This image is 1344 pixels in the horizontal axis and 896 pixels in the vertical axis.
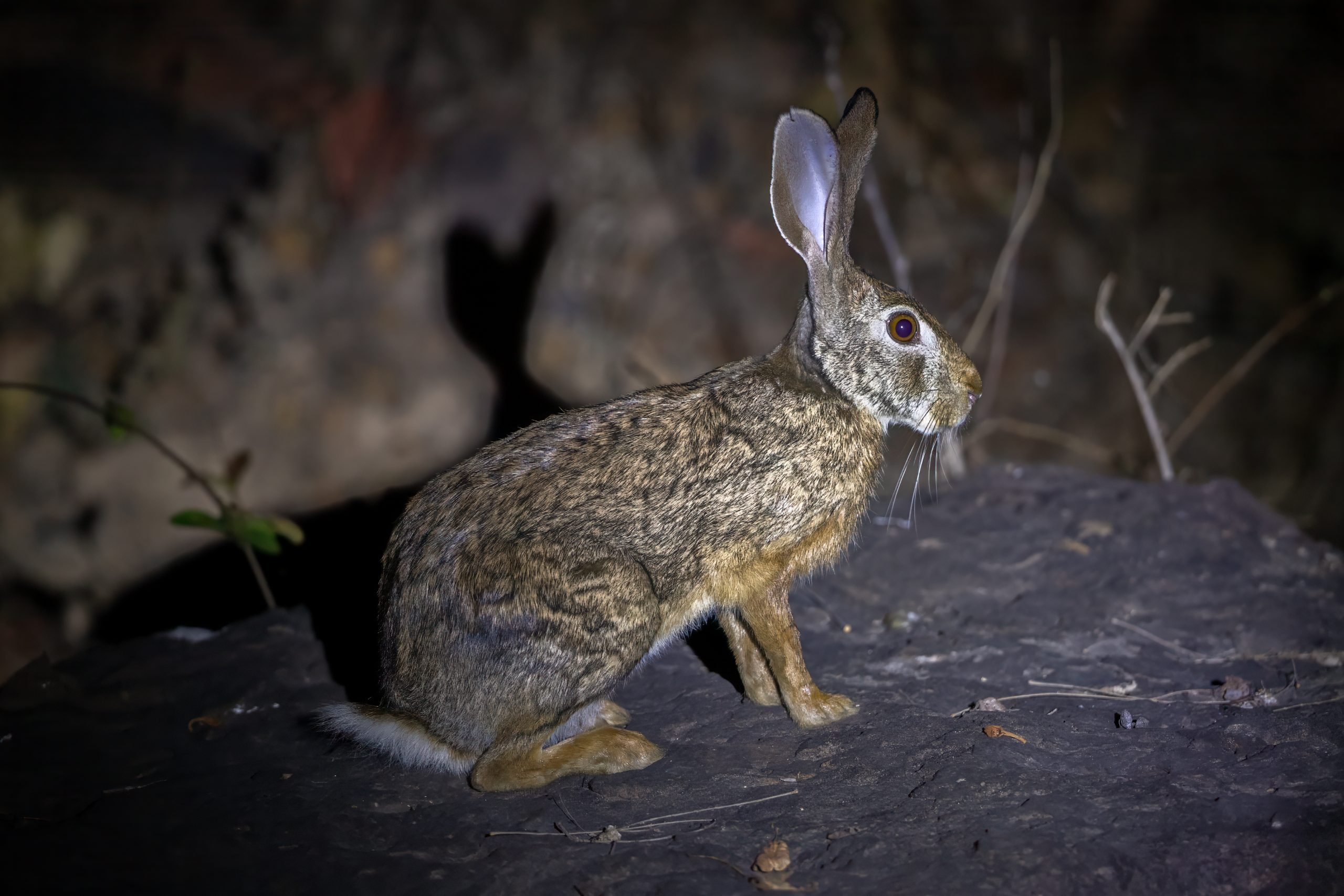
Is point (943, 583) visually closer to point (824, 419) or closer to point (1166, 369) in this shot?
point (824, 419)

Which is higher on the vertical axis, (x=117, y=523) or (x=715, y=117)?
(x=715, y=117)

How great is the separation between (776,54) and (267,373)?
5.77 m

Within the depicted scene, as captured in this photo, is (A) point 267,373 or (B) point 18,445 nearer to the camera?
(B) point 18,445

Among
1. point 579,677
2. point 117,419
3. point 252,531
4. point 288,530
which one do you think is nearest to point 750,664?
point 579,677

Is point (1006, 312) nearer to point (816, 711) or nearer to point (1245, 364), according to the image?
point (1245, 364)

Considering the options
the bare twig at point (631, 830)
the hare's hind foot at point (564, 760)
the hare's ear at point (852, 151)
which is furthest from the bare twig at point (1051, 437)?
the bare twig at point (631, 830)

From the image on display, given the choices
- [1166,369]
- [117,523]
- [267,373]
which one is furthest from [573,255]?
[1166,369]

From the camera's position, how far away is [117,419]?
5.59 metres

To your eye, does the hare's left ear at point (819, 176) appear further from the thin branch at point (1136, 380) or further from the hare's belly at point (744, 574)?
the thin branch at point (1136, 380)

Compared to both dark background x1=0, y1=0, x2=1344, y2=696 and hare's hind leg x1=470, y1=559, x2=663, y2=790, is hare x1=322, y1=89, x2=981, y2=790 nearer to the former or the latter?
hare's hind leg x1=470, y1=559, x2=663, y2=790

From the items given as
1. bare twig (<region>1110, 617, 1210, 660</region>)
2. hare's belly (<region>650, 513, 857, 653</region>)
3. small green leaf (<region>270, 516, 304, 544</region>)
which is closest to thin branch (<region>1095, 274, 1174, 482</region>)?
bare twig (<region>1110, 617, 1210, 660</region>)

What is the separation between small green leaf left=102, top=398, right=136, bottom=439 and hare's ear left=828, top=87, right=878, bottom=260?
3922mm

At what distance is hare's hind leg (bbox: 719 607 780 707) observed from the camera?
4.52 metres

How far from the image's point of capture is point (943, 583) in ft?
18.1
